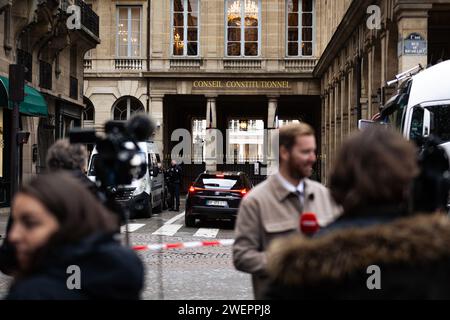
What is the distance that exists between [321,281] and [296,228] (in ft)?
5.45

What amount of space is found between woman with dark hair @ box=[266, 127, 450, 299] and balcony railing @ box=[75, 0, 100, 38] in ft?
92.0

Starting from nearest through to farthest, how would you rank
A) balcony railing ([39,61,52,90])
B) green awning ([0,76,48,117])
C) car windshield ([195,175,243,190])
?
car windshield ([195,175,243,190]) → green awning ([0,76,48,117]) → balcony railing ([39,61,52,90])

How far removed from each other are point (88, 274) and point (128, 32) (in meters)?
40.5

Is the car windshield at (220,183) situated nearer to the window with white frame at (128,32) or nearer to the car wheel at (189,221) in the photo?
the car wheel at (189,221)

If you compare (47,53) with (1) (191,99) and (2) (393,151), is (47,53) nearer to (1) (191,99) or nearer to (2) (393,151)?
(1) (191,99)

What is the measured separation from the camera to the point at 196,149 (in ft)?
165

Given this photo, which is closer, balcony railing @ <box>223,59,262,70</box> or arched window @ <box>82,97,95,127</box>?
balcony railing @ <box>223,59,262,70</box>

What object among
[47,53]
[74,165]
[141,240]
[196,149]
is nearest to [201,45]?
[196,149]

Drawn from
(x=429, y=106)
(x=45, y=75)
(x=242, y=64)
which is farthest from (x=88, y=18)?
(x=429, y=106)

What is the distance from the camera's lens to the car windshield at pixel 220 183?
18.1m

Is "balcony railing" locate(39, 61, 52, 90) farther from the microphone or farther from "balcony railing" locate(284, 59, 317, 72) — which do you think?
the microphone

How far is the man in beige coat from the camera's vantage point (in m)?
3.93

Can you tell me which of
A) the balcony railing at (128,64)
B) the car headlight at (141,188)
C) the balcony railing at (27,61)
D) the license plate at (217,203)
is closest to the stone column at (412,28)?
the license plate at (217,203)

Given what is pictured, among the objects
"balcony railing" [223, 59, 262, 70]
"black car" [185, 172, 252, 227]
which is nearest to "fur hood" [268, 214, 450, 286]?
"black car" [185, 172, 252, 227]
